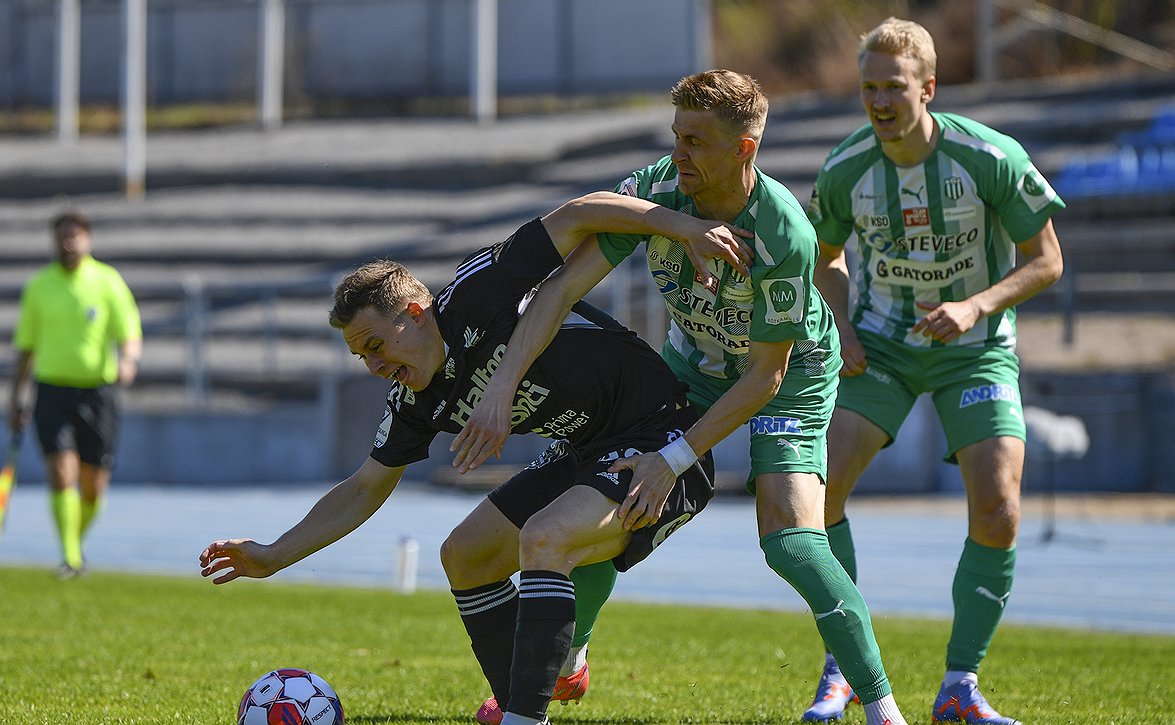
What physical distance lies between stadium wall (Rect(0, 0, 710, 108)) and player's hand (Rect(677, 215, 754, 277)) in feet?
78.9

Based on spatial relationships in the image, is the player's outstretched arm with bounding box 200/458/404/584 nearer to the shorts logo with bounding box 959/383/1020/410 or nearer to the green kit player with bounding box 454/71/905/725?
the green kit player with bounding box 454/71/905/725

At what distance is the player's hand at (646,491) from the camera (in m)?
4.50

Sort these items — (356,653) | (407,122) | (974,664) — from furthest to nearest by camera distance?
(407,122) → (356,653) → (974,664)

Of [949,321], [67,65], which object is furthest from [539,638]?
[67,65]

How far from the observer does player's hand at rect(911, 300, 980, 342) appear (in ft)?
17.1

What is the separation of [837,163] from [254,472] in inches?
603

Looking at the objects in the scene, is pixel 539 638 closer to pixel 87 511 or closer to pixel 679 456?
pixel 679 456

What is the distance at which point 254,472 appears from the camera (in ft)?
65.8

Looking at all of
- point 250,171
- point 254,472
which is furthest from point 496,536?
point 250,171

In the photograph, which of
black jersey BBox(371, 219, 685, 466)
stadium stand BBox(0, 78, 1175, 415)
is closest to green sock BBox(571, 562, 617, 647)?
black jersey BBox(371, 219, 685, 466)

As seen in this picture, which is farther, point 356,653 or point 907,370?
point 356,653

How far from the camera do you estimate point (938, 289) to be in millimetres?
5781

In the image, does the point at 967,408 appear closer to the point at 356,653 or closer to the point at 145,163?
the point at 356,653

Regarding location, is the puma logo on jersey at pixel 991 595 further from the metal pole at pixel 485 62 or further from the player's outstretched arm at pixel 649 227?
the metal pole at pixel 485 62
